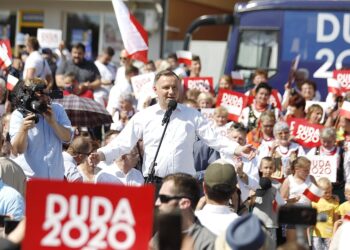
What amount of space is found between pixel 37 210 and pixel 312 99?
1224cm

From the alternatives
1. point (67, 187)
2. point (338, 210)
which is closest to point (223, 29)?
point (338, 210)

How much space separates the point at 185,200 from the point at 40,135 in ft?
9.70

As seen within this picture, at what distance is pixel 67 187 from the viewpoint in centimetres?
602

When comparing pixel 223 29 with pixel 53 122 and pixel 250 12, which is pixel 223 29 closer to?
pixel 250 12

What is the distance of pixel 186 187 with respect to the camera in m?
7.46

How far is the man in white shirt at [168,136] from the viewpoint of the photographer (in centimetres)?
1020

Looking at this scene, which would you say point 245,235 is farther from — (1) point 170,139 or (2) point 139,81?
(2) point 139,81

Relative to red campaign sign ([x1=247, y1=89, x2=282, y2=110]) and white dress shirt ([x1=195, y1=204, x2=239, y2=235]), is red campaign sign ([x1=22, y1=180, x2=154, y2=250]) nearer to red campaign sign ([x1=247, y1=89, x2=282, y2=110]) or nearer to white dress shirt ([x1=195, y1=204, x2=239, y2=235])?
white dress shirt ([x1=195, y1=204, x2=239, y2=235])

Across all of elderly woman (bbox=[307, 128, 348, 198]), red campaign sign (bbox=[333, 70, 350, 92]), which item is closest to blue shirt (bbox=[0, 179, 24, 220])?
elderly woman (bbox=[307, 128, 348, 198])

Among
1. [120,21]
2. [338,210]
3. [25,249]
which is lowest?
[338,210]

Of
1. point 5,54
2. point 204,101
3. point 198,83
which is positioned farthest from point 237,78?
point 5,54

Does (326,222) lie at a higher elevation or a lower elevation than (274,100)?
lower

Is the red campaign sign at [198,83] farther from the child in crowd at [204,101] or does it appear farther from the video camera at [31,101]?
the video camera at [31,101]

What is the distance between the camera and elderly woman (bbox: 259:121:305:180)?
14016mm
